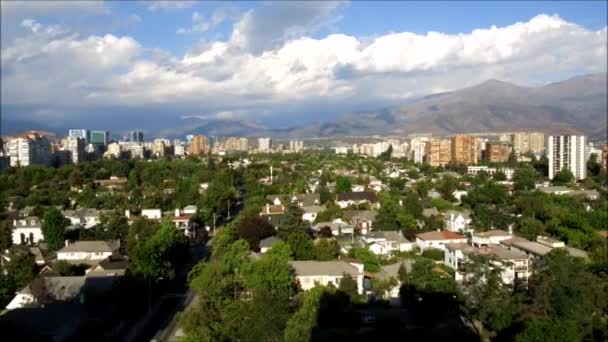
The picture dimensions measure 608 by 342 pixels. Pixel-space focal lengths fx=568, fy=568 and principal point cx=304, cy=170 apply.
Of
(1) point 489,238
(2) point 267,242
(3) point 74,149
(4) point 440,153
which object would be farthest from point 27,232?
(4) point 440,153

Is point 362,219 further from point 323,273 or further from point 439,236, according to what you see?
Result: point 323,273

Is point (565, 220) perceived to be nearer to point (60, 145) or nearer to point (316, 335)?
point (316, 335)

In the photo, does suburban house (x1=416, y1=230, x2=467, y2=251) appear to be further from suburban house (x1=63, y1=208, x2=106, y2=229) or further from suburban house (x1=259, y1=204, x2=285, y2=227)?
suburban house (x1=63, y1=208, x2=106, y2=229)

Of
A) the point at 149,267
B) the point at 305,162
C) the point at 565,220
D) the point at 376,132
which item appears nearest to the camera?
the point at 149,267

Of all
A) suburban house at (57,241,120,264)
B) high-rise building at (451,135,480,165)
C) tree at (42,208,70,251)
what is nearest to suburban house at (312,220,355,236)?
suburban house at (57,241,120,264)

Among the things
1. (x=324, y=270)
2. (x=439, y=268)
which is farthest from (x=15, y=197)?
(x=439, y=268)

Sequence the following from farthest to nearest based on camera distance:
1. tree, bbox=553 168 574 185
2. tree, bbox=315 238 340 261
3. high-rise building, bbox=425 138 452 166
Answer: high-rise building, bbox=425 138 452 166 → tree, bbox=553 168 574 185 → tree, bbox=315 238 340 261

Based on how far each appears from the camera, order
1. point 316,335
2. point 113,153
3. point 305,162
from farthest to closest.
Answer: point 113,153, point 305,162, point 316,335
